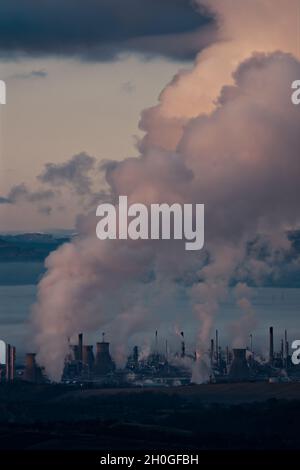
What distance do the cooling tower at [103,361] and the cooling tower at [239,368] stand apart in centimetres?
1363

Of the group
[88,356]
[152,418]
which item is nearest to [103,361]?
[88,356]

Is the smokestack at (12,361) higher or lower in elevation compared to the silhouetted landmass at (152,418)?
higher

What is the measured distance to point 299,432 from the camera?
14625 cm

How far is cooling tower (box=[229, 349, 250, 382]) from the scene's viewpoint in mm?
172750

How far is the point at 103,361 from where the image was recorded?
17288 centimetres

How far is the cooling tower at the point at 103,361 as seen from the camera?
17038 cm

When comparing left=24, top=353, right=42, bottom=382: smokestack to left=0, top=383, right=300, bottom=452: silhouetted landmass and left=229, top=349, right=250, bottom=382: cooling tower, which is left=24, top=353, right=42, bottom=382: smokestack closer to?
left=0, top=383, right=300, bottom=452: silhouetted landmass

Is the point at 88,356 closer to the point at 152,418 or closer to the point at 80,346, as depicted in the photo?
the point at 80,346

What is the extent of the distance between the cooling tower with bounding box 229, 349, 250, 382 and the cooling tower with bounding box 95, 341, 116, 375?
13631 mm

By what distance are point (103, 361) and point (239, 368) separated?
15.5 metres

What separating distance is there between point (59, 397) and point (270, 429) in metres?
29.8

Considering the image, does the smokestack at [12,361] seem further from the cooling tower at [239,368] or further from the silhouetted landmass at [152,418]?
the cooling tower at [239,368]
